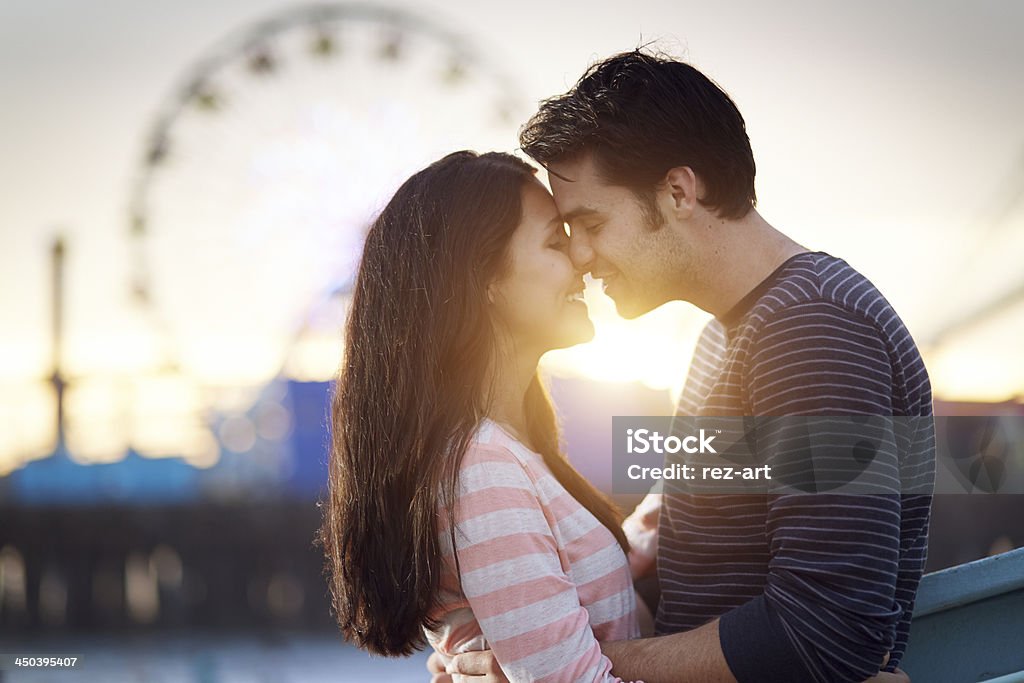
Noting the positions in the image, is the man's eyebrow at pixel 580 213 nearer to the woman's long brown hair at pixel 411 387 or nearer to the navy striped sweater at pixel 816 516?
the woman's long brown hair at pixel 411 387

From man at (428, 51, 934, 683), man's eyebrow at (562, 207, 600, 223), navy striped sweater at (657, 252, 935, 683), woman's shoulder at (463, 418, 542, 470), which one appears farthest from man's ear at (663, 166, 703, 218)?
woman's shoulder at (463, 418, 542, 470)

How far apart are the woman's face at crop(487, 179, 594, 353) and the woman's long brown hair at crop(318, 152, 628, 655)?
0.11 feet

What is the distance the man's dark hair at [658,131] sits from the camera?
236 cm

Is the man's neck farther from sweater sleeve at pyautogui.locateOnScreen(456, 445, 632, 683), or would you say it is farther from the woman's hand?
the woman's hand

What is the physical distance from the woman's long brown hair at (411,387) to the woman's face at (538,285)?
3cm

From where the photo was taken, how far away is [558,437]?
2.60 metres

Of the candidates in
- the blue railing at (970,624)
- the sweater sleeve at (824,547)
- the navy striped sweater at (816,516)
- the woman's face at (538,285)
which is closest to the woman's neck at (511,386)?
the woman's face at (538,285)

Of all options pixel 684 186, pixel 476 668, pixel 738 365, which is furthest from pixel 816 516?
pixel 684 186

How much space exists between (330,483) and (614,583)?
0.55 metres

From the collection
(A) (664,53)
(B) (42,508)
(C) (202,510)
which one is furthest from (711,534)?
(B) (42,508)

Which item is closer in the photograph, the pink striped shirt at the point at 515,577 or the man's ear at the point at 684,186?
the pink striped shirt at the point at 515,577

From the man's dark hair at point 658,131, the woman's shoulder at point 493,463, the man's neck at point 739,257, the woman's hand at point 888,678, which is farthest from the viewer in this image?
the man's dark hair at point 658,131

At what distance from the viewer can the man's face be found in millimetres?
2395

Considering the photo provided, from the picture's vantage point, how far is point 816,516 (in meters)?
1.94
